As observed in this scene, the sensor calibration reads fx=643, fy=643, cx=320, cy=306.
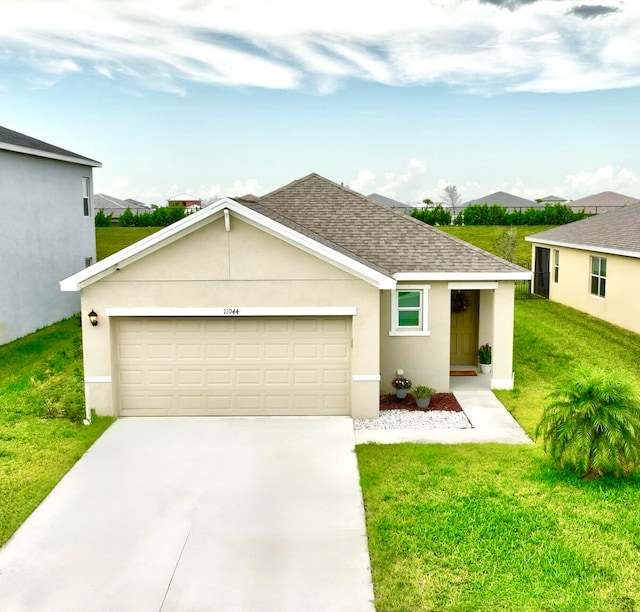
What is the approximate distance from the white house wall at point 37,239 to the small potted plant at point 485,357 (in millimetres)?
14393

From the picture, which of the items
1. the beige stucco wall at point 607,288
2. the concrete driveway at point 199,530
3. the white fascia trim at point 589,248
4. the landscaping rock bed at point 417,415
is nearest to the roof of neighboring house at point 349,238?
the landscaping rock bed at point 417,415

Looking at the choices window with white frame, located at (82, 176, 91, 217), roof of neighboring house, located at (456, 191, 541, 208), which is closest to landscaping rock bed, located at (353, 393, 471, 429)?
window with white frame, located at (82, 176, 91, 217)

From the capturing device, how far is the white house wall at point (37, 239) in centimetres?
2023

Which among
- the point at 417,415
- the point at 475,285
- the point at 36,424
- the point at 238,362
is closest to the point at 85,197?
the point at 36,424

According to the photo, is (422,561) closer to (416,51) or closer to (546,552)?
(546,552)

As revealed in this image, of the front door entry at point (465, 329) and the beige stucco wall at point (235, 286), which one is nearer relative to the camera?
the beige stucco wall at point (235, 286)

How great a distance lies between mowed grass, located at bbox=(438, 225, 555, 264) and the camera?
134 ft

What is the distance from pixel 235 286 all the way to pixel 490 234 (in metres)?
34.6

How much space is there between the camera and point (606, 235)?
2395 cm

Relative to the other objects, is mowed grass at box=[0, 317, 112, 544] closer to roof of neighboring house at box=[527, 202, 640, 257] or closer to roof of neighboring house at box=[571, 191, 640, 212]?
roof of neighboring house at box=[527, 202, 640, 257]

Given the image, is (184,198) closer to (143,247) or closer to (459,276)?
(459,276)

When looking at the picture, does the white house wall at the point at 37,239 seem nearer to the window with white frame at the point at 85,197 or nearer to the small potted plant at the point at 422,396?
the window with white frame at the point at 85,197

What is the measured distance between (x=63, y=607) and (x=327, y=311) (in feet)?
22.9

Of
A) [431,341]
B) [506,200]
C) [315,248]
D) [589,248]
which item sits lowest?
[431,341]
